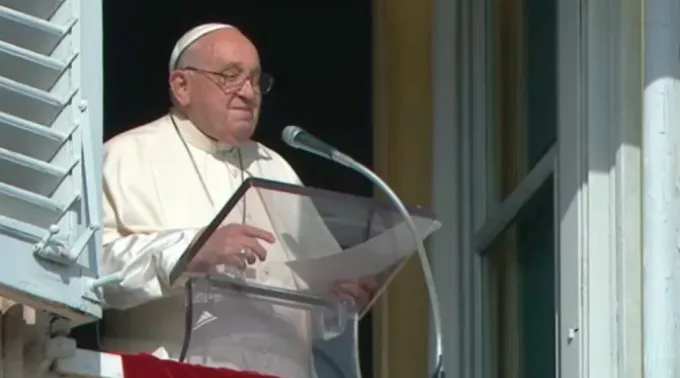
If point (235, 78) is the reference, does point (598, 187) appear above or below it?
below

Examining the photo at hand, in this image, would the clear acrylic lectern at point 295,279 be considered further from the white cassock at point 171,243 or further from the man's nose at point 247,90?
the man's nose at point 247,90

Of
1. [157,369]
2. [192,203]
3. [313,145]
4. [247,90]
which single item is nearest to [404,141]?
[247,90]

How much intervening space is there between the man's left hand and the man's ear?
53 cm

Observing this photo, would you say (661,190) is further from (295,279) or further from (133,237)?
(133,237)

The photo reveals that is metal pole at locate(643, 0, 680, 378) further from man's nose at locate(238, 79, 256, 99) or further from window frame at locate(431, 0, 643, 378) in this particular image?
man's nose at locate(238, 79, 256, 99)

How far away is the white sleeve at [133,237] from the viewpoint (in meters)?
5.26

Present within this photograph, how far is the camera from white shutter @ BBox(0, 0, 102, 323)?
4.81 metres

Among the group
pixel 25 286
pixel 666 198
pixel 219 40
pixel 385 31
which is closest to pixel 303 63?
pixel 385 31

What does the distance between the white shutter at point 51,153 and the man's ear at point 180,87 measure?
63 centimetres

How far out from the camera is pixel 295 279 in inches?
208

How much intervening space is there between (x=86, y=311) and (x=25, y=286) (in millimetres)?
126

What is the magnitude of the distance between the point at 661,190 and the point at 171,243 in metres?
0.83

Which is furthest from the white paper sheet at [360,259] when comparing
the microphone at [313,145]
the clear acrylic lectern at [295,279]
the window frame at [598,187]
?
the window frame at [598,187]

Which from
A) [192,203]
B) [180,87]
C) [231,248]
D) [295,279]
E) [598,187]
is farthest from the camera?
[180,87]
